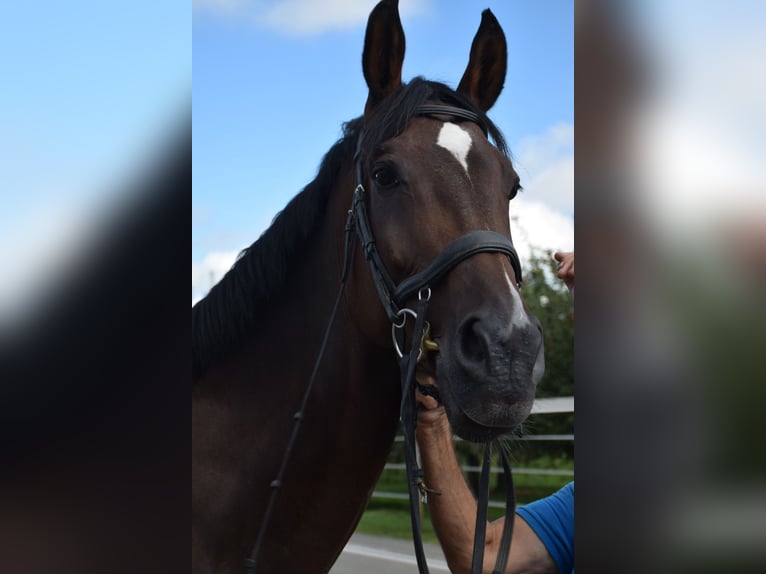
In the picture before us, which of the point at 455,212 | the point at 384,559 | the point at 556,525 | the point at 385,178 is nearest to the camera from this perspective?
the point at 455,212

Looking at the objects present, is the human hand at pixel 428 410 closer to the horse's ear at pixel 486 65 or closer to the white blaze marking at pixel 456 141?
the white blaze marking at pixel 456 141

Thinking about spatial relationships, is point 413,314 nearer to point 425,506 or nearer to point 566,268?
point 566,268

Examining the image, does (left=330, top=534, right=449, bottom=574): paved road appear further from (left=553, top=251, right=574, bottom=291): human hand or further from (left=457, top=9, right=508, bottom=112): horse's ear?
(left=457, top=9, right=508, bottom=112): horse's ear

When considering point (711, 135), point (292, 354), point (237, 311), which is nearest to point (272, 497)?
point (292, 354)

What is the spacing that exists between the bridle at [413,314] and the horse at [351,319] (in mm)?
11

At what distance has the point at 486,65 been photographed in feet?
7.41

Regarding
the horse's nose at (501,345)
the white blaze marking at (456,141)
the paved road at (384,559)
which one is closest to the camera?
the horse's nose at (501,345)

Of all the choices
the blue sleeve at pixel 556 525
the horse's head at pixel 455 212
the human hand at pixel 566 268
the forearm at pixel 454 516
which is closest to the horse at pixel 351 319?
the horse's head at pixel 455 212

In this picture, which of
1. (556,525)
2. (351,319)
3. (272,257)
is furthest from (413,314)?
(556,525)

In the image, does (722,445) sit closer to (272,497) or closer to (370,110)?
(272,497)

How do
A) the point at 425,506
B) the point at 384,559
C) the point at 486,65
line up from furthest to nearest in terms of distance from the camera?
the point at 425,506 < the point at 384,559 < the point at 486,65

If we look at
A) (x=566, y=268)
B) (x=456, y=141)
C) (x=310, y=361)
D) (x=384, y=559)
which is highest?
(x=456, y=141)

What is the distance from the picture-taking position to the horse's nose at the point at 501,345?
63.9 inches

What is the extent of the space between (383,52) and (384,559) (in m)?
6.22
